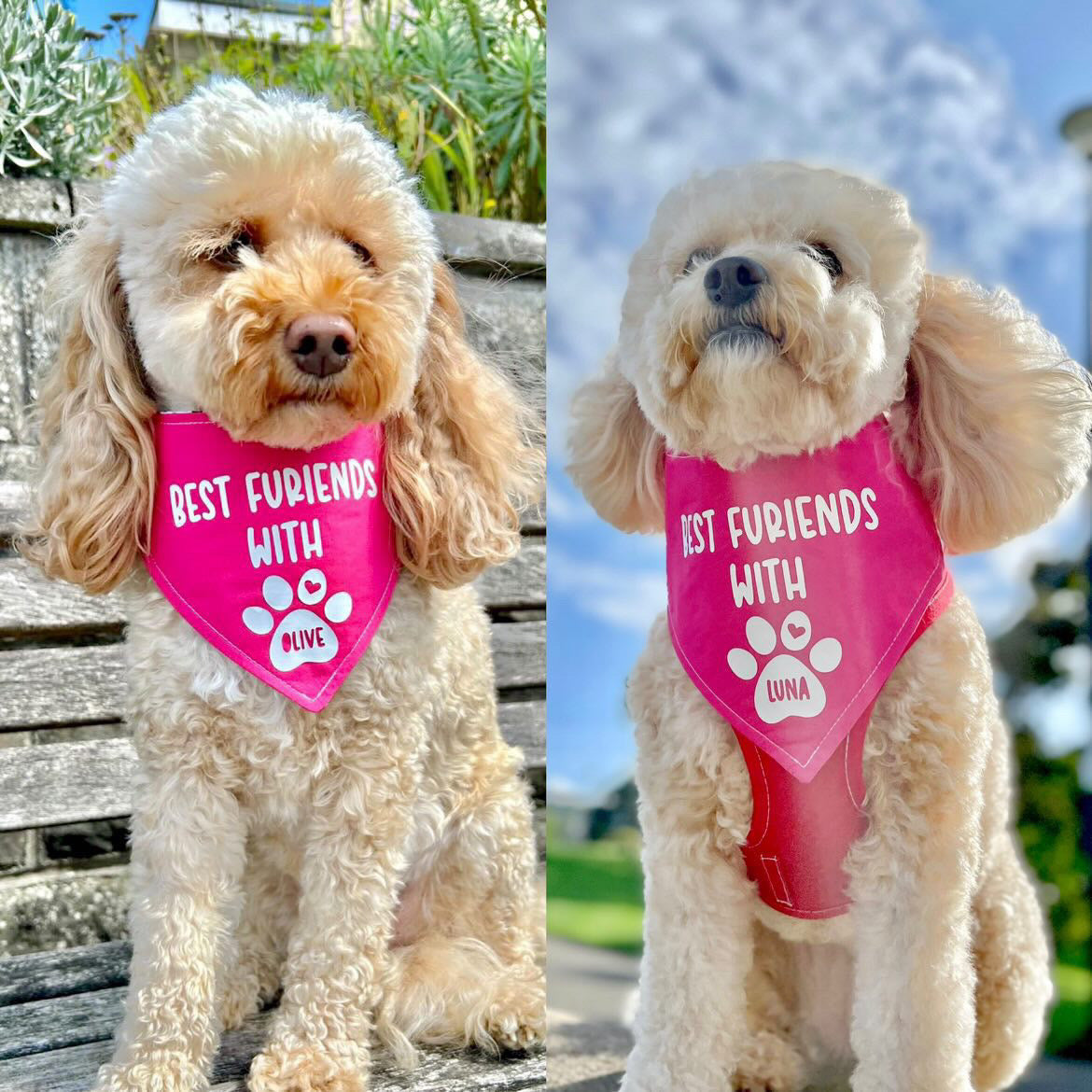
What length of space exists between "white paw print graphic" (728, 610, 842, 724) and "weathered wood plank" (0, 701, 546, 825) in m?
0.76

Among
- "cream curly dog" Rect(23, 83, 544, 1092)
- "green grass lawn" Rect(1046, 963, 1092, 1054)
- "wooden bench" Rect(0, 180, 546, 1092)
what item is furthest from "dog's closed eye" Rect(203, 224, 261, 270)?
"green grass lawn" Rect(1046, 963, 1092, 1054)

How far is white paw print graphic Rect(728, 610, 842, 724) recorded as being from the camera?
0.83 m

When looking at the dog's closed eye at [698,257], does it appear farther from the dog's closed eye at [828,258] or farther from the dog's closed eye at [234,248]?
the dog's closed eye at [234,248]

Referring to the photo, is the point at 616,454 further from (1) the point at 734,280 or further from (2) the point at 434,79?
(2) the point at 434,79

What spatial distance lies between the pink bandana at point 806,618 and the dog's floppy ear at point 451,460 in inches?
12.1

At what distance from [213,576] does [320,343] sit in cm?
23

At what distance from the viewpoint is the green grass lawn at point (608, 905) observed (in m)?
0.89

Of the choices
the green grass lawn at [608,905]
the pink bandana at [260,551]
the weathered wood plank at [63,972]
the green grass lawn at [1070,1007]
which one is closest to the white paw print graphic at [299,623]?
the pink bandana at [260,551]

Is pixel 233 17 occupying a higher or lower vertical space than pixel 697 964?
higher

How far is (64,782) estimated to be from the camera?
135 cm

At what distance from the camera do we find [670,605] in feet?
2.92

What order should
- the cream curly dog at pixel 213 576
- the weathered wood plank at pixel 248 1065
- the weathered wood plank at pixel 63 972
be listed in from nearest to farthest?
the cream curly dog at pixel 213 576
the weathered wood plank at pixel 248 1065
the weathered wood plank at pixel 63 972

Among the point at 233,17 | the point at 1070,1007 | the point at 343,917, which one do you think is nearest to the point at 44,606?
the point at 343,917

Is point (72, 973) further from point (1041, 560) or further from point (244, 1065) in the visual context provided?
point (1041, 560)
